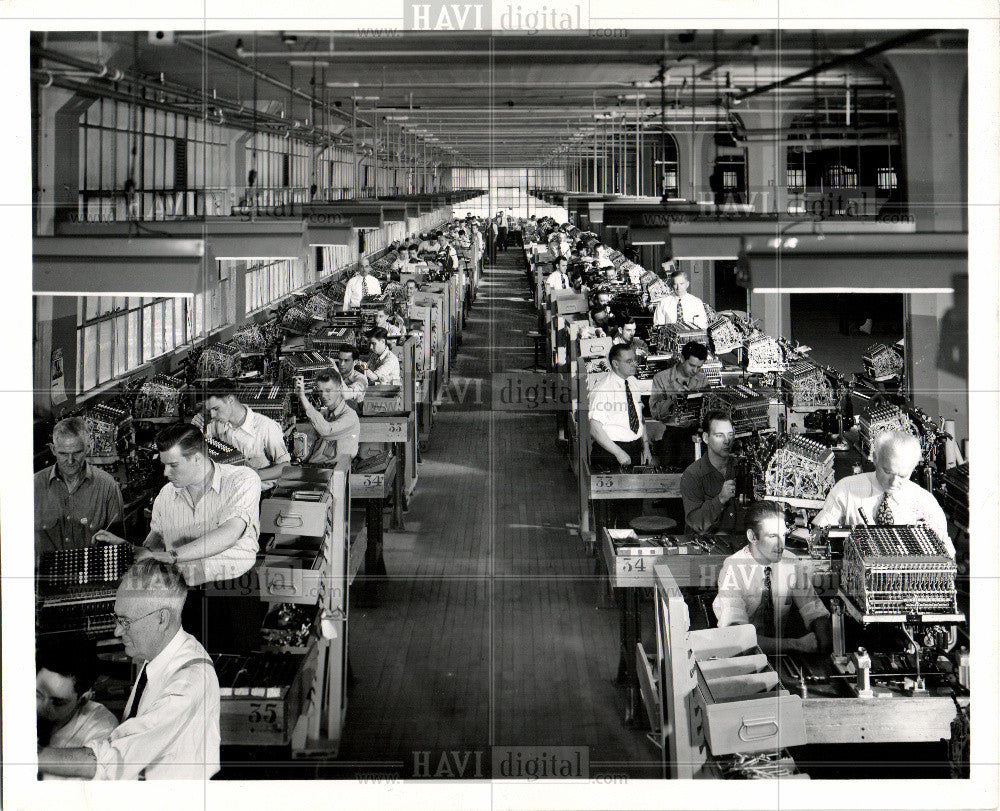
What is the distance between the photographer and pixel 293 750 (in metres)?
4.27

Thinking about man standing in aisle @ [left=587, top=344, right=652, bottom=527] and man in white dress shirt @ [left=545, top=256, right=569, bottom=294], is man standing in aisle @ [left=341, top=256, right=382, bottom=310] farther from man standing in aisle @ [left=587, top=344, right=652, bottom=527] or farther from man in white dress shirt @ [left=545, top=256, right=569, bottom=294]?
man standing in aisle @ [left=587, top=344, right=652, bottom=527]

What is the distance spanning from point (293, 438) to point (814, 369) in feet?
13.2

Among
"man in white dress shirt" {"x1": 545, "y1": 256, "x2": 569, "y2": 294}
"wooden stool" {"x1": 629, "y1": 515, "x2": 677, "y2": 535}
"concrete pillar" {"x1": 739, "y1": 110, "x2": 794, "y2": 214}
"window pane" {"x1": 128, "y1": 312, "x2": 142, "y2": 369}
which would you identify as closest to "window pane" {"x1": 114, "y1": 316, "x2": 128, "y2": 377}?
"window pane" {"x1": 128, "y1": 312, "x2": 142, "y2": 369}

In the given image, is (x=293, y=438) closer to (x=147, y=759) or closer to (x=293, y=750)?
(x=293, y=750)

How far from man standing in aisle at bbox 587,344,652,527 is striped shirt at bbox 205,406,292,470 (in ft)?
6.78

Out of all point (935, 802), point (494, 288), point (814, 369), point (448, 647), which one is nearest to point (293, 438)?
point (448, 647)

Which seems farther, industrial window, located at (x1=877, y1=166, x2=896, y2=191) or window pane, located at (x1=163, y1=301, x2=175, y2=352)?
industrial window, located at (x1=877, y1=166, x2=896, y2=191)

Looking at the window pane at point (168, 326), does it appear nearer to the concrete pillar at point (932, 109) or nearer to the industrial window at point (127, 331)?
the industrial window at point (127, 331)

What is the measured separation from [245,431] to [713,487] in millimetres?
2898

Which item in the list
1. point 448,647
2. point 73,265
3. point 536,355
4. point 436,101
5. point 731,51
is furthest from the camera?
point 536,355

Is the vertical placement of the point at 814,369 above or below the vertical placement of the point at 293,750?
above

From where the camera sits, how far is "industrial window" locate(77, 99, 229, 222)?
10.1 metres

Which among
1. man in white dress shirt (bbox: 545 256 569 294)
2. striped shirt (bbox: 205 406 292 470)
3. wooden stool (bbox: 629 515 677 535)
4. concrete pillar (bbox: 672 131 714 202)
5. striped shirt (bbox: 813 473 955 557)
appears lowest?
wooden stool (bbox: 629 515 677 535)

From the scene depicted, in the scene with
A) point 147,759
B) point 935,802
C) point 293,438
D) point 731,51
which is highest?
point 731,51
